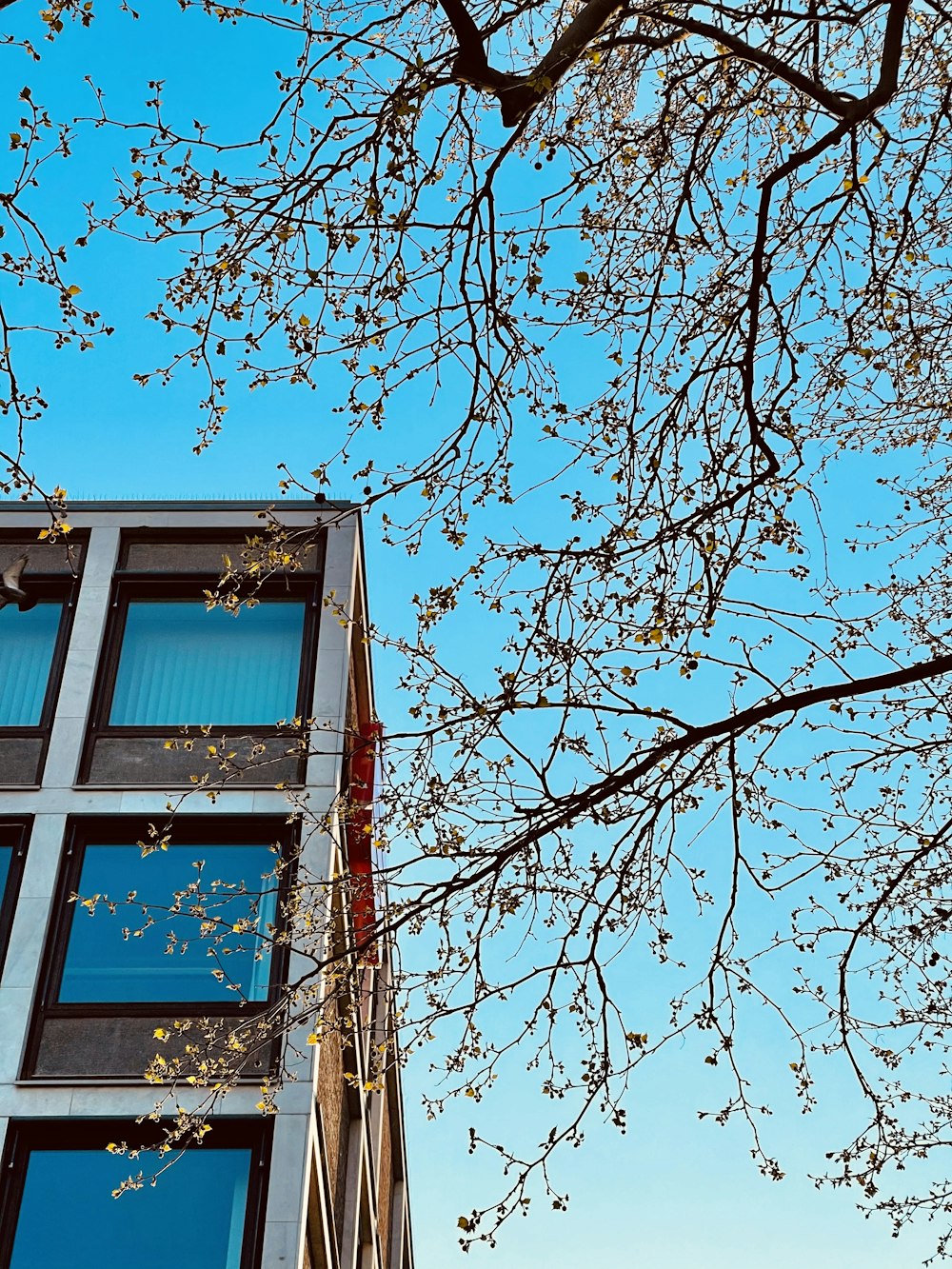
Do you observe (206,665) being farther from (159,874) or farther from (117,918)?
(117,918)

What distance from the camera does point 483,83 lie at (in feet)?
A: 22.7

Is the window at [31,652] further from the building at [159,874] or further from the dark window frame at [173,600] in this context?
the dark window frame at [173,600]

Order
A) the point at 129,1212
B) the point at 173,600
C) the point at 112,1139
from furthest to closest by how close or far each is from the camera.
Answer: the point at 173,600 → the point at 112,1139 → the point at 129,1212

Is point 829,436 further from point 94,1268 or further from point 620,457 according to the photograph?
point 94,1268

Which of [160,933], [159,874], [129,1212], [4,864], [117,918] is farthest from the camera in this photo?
[4,864]

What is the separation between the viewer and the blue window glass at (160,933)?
632 inches

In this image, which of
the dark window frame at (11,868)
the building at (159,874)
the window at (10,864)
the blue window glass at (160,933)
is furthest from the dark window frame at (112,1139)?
the window at (10,864)

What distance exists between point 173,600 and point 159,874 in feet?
12.2

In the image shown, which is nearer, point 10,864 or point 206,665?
point 10,864

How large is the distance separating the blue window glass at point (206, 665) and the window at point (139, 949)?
1.63 meters

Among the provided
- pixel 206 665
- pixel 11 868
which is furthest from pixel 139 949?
pixel 206 665

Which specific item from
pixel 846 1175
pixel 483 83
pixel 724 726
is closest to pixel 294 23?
pixel 483 83

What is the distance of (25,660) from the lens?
61.1 ft

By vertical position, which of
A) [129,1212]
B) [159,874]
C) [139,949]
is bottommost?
[129,1212]
